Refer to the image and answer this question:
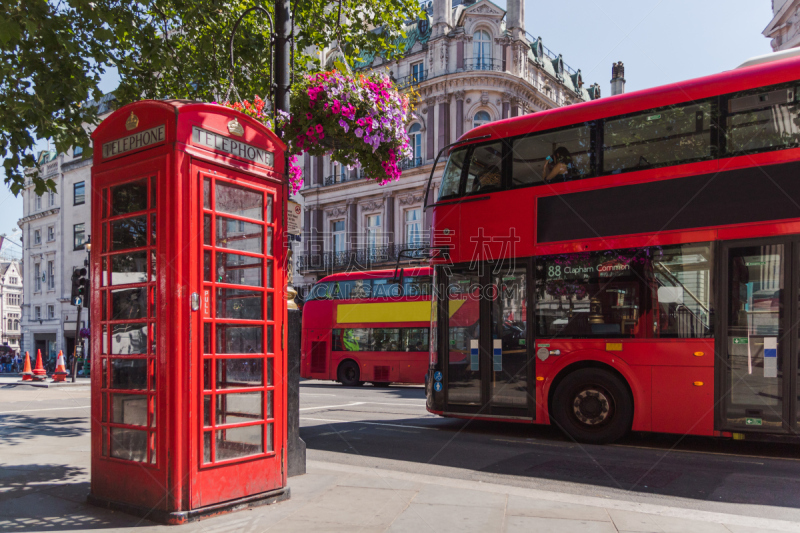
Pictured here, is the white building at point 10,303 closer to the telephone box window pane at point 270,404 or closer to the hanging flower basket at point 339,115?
the hanging flower basket at point 339,115

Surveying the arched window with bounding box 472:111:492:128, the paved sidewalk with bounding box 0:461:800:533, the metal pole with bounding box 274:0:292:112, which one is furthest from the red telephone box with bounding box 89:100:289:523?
the arched window with bounding box 472:111:492:128

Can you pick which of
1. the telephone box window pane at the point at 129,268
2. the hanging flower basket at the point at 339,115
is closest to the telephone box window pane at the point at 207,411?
the telephone box window pane at the point at 129,268

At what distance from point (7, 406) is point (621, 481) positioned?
13420 mm

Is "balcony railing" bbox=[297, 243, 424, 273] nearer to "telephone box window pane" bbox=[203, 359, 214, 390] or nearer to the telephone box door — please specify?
the telephone box door

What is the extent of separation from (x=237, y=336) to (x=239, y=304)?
253mm

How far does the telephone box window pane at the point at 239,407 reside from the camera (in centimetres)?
454

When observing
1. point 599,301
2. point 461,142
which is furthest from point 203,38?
point 599,301

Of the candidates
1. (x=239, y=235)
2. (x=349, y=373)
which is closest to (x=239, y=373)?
(x=239, y=235)

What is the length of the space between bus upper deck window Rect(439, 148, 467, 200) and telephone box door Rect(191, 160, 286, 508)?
460 cm

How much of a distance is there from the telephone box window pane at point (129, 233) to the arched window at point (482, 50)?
91.0ft

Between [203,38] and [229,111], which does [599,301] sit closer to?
[229,111]

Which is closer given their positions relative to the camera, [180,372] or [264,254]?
[180,372]

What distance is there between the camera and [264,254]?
4.88 m

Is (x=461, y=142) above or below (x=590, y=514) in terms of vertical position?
above
